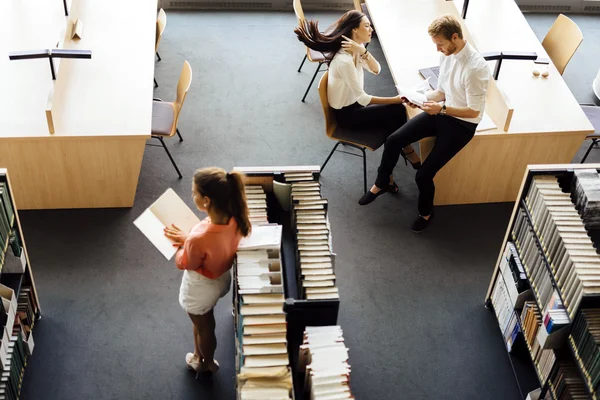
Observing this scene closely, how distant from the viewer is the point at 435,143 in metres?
5.52

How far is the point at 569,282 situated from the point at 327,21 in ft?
16.8

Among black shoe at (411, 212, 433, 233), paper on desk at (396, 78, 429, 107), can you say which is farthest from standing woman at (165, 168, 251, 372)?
paper on desk at (396, 78, 429, 107)

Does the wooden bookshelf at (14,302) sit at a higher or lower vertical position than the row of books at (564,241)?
lower

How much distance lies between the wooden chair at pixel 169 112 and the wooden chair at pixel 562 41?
3.29m

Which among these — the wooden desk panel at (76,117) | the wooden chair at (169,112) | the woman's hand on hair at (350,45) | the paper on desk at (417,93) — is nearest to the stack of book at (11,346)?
the wooden desk panel at (76,117)

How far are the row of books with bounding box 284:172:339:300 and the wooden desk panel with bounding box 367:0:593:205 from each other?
1.75 m

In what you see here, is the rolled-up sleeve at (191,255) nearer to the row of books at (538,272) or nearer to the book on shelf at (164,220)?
the book on shelf at (164,220)

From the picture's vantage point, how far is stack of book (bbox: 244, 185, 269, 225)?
4.16m

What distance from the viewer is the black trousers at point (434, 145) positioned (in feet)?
17.7

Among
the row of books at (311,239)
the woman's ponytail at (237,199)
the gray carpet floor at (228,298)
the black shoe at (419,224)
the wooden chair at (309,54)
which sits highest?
the woman's ponytail at (237,199)

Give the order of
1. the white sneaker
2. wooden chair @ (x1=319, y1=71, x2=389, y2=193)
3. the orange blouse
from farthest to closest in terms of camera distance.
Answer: wooden chair @ (x1=319, y1=71, x2=389, y2=193), the white sneaker, the orange blouse

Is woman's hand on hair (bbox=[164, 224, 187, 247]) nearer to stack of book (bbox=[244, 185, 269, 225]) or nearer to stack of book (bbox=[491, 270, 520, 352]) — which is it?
stack of book (bbox=[244, 185, 269, 225])

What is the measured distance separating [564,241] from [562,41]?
3.07 m

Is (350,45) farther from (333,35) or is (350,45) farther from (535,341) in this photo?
(535,341)
